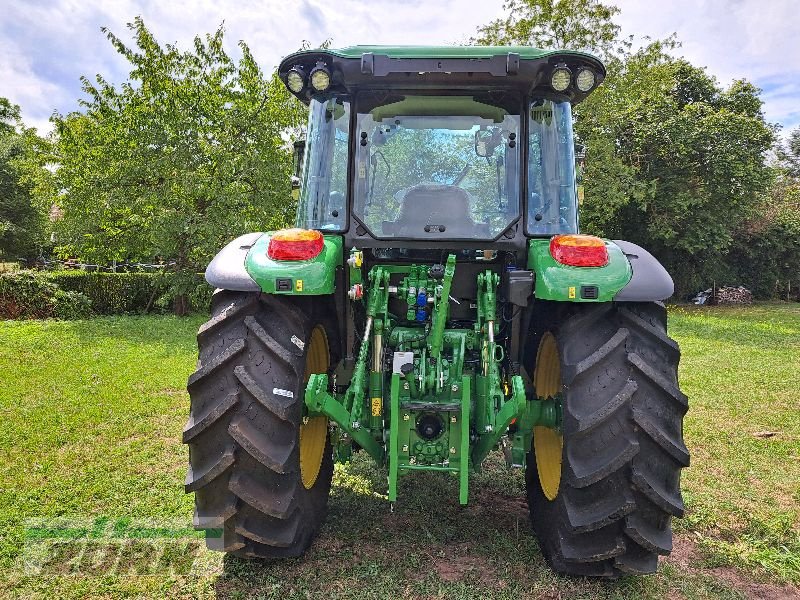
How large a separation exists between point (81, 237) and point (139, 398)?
1051cm

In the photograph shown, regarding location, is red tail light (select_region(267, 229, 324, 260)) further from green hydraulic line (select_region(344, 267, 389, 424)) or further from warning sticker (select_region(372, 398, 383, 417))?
warning sticker (select_region(372, 398, 383, 417))

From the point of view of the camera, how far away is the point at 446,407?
3.14 metres

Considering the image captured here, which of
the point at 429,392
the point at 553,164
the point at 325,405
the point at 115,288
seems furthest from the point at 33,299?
the point at 553,164

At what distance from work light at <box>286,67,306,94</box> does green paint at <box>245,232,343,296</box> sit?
975 mm

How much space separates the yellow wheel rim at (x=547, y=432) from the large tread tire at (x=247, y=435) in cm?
132

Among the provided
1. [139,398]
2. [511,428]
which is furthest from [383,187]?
[139,398]

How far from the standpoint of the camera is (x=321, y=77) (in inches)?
132

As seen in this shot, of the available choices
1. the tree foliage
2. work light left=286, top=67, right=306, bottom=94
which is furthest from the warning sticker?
the tree foliage

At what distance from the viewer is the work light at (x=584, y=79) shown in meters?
3.37

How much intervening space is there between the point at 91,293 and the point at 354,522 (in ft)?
46.6

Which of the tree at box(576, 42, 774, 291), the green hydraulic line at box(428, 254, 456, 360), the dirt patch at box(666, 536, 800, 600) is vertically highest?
the tree at box(576, 42, 774, 291)

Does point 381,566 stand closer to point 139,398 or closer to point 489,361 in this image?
point 489,361

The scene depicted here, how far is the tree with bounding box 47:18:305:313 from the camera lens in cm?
1413

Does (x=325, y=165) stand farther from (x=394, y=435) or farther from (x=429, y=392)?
(x=394, y=435)
